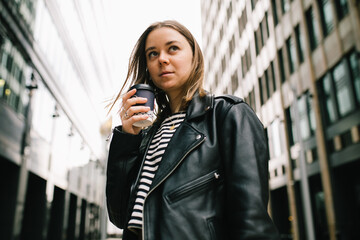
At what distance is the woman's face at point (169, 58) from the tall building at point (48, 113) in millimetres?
1133

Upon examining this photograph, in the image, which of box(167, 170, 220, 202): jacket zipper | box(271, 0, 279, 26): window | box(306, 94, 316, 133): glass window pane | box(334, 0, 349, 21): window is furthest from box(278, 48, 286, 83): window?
box(167, 170, 220, 202): jacket zipper

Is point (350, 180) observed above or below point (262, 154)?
above

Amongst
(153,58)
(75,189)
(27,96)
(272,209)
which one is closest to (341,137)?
(272,209)

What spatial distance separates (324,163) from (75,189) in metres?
13.6

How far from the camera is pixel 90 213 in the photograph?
26.0 meters

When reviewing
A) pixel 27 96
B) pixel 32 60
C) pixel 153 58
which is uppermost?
pixel 32 60

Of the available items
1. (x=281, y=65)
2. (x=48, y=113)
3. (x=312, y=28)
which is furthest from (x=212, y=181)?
(x=281, y=65)

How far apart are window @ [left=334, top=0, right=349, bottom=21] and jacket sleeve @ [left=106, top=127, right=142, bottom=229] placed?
40.8 feet

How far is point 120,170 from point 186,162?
0.47 m

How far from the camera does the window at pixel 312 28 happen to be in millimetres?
15070

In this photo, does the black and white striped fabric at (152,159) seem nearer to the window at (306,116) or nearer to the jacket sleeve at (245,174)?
the jacket sleeve at (245,174)

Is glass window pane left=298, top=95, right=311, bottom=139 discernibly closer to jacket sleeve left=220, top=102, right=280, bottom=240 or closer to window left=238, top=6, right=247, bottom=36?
window left=238, top=6, right=247, bottom=36

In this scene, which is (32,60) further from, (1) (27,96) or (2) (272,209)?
(2) (272,209)

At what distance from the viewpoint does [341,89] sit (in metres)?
12.6
